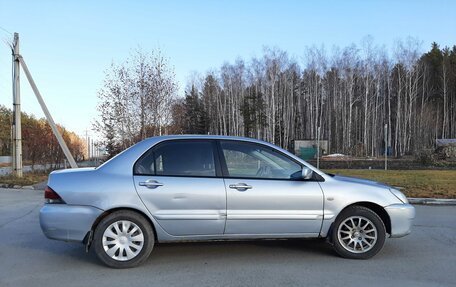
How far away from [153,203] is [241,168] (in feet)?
3.97

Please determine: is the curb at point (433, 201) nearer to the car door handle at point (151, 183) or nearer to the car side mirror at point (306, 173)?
the car side mirror at point (306, 173)

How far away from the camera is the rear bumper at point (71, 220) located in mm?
5285

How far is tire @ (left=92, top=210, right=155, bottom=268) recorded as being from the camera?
5.30 metres

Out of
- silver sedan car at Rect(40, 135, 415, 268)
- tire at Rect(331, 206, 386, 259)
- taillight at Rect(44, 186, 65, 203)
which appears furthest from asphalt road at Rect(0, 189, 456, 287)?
taillight at Rect(44, 186, 65, 203)

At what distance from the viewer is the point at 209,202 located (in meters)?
5.41

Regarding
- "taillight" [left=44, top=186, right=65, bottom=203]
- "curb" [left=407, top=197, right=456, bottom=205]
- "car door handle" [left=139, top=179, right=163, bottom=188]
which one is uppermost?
"car door handle" [left=139, top=179, right=163, bottom=188]

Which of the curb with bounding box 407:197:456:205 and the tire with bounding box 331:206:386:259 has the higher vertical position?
the tire with bounding box 331:206:386:259

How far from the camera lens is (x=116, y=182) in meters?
5.37

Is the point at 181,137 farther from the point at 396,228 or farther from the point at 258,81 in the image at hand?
the point at 258,81

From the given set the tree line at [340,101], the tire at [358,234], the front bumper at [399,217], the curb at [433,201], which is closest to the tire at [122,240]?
the tire at [358,234]

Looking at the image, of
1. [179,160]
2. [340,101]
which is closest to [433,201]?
[179,160]

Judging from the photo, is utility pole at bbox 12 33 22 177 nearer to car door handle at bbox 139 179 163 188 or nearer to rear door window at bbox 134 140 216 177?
rear door window at bbox 134 140 216 177

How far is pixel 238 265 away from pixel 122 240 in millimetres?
1470

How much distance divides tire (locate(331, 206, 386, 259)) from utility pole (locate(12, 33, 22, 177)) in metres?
19.1
